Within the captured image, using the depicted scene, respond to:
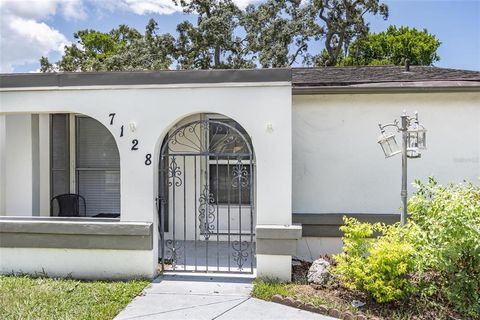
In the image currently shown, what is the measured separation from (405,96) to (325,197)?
227 cm

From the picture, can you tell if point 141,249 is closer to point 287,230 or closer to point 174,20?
point 287,230

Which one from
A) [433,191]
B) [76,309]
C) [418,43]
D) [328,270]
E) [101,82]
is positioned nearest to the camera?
[76,309]

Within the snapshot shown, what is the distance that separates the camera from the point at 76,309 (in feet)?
16.0

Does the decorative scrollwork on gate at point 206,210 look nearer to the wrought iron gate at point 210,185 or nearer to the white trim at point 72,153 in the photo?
the wrought iron gate at point 210,185

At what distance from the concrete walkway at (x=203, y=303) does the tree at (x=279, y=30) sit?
1726 cm

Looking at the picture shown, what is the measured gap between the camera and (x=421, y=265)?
16.1 feet

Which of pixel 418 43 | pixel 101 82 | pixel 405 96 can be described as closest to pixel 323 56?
pixel 418 43

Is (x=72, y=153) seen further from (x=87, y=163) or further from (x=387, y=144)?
(x=387, y=144)

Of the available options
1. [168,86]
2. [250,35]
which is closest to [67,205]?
[168,86]

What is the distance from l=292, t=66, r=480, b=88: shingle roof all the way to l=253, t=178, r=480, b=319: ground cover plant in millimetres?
2509

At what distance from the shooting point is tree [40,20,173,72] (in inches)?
866

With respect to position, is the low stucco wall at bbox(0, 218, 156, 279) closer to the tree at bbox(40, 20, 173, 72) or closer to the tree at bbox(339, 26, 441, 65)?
the tree at bbox(40, 20, 173, 72)

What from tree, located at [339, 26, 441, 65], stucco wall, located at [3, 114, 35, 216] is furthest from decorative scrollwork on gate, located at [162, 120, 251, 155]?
tree, located at [339, 26, 441, 65]

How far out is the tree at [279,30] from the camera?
21.9m
